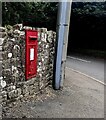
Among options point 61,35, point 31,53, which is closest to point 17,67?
point 31,53

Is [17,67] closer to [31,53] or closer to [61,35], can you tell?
[31,53]

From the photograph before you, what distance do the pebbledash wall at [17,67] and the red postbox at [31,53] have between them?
4.9 inches

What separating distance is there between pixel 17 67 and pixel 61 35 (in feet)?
7.63

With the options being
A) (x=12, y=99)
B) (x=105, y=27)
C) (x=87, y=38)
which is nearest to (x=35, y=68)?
(x=12, y=99)

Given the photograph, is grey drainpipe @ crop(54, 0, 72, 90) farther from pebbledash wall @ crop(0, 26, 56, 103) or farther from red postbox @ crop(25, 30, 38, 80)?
red postbox @ crop(25, 30, 38, 80)

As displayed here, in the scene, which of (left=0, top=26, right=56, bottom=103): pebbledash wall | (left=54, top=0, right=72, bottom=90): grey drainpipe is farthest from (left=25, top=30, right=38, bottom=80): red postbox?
(left=54, top=0, right=72, bottom=90): grey drainpipe

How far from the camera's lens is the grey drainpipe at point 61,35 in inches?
305

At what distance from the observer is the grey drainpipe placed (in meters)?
7.73

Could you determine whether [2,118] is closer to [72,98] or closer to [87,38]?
[72,98]

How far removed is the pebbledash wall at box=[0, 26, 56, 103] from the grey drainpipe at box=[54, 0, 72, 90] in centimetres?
55

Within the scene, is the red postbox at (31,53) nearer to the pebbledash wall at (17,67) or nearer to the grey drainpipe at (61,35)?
the pebbledash wall at (17,67)

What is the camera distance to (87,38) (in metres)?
22.2

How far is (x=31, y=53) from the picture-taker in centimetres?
641

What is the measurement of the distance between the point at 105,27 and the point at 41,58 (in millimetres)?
14111
